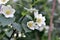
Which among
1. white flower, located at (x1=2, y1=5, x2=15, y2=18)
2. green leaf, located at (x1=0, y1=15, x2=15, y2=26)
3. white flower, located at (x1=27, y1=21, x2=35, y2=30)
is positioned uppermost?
white flower, located at (x1=2, y1=5, x2=15, y2=18)

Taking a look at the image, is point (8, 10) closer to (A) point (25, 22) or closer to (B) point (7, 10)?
(B) point (7, 10)

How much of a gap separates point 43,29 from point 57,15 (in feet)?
1.41

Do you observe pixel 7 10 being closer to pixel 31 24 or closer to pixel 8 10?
pixel 8 10

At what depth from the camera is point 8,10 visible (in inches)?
46.1

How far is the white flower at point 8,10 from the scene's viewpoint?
1131 millimetres

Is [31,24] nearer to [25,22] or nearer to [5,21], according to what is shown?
[25,22]

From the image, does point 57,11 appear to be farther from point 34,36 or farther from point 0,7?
point 0,7

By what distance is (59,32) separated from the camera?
1632 mm

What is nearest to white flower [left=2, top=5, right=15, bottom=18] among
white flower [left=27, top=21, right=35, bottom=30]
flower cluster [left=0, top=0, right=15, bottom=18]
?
flower cluster [left=0, top=0, right=15, bottom=18]

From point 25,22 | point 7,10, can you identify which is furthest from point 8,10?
point 25,22

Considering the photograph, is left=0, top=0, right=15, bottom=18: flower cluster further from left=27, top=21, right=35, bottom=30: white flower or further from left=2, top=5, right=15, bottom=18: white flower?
left=27, top=21, right=35, bottom=30: white flower

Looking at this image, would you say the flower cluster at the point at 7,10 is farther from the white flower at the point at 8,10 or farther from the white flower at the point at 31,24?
the white flower at the point at 31,24

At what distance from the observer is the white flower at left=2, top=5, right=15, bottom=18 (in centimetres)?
113

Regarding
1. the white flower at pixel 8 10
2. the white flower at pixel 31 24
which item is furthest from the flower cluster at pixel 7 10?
the white flower at pixel 31 24
